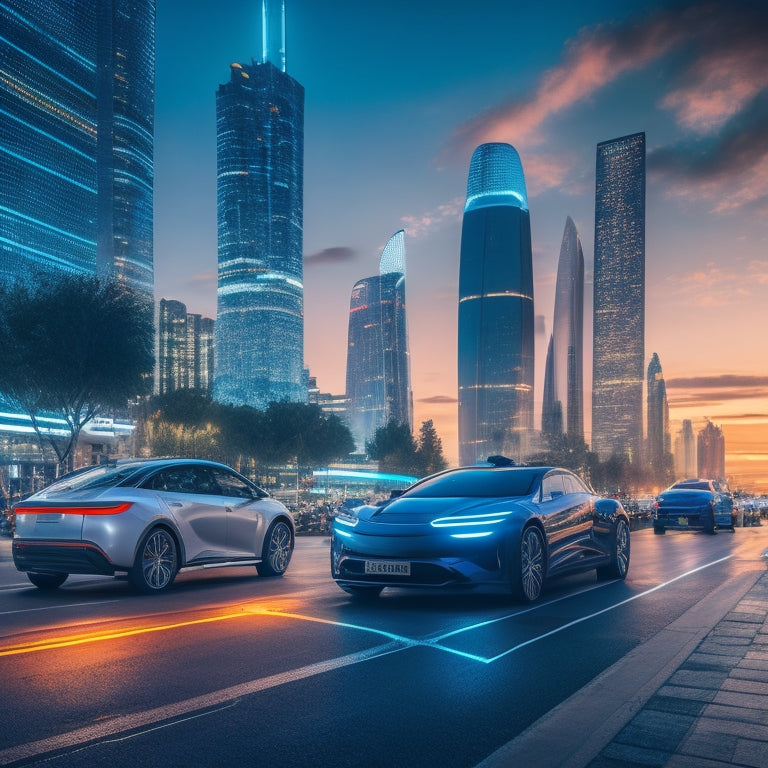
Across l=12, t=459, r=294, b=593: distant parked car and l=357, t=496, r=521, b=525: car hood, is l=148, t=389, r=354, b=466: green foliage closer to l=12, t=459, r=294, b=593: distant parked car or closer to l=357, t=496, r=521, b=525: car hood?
l=12, t=459, r=294, b=593: distant parked car

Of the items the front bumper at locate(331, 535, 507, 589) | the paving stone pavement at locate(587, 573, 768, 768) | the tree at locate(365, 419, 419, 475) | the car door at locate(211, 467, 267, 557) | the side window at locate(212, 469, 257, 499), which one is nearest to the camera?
the paving stone pavement at locate(587, 573, 768, 768)

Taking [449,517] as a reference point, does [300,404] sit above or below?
above

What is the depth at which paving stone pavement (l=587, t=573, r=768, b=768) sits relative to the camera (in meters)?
3.55

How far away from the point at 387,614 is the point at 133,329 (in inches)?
1105

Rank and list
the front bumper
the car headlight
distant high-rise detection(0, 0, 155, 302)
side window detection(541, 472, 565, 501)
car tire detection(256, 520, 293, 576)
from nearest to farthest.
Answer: the front bumper < the car headlight < side window detection(541, 472, 565, 501) < car tire detection(256, 520, 293, 576) < distant high-rise detection(0, 0, 155, 302)

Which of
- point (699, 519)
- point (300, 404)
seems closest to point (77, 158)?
point (300, 404)

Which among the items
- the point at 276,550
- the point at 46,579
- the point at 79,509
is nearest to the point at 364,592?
the point at 276,550

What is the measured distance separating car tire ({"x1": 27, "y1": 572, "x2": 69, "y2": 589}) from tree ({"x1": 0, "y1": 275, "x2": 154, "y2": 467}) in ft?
77.8

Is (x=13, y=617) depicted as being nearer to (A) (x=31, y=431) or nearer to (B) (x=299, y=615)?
(B) (x=299, y=615)

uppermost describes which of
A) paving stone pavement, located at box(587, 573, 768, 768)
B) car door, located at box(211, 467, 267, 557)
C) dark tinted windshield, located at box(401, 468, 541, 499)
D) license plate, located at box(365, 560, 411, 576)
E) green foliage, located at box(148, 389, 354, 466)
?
green foliage, located at box(148, 389, 354, 466)

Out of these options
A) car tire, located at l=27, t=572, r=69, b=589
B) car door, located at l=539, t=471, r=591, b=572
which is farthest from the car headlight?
car tire, located at l=27, t=572, r=69, b=589

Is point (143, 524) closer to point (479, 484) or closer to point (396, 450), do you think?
point (479, 484)

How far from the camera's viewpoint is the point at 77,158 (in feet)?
473

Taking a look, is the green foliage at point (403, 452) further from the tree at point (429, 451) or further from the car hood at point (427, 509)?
the car hood at point (427, 509)
